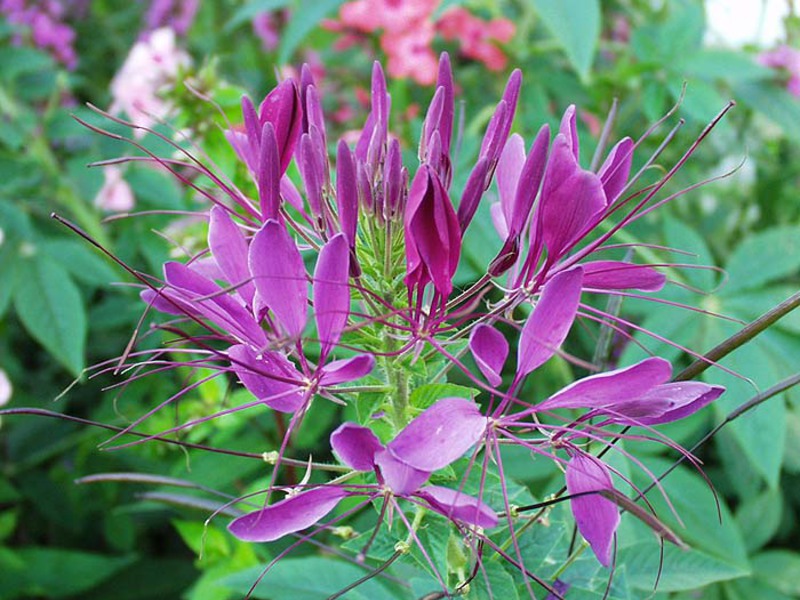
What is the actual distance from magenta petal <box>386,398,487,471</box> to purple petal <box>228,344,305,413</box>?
0.31 feet

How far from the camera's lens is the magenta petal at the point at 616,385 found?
0.41 metres

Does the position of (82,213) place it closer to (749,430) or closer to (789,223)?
(749,430)

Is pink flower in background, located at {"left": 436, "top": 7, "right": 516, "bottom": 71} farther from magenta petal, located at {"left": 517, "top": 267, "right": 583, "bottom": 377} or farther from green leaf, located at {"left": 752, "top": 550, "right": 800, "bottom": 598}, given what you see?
magenta petal, located at {"left": 517, "top": 267, "right": 583, "bottom": 377}

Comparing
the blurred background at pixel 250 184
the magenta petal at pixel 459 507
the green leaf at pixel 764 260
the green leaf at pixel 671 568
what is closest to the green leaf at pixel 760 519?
the blurred background at pixel 250 184

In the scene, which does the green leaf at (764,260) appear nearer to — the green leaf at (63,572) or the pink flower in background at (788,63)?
the pink flower in background at (788,63)

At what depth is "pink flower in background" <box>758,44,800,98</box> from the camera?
1.25 metres

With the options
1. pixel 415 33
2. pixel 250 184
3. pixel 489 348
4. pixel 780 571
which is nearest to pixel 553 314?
pixel 489 348

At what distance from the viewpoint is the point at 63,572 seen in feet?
3.68

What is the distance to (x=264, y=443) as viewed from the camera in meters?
0.96

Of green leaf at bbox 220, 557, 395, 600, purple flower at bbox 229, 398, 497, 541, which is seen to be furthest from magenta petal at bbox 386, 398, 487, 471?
green leaf at bbox 220, 557, 395, 600

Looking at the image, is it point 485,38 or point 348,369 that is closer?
point 348,369

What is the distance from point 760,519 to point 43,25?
1.64 metres

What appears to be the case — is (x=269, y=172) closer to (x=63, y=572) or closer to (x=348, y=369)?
(x=348, y=369)

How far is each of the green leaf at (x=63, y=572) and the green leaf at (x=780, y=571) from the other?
31.8 inches
